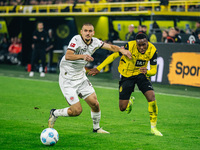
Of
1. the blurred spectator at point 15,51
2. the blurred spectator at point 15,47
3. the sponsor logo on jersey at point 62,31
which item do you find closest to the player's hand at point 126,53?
the sponsor logo on jersey at point 62,31

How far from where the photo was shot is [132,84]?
29.6 ft

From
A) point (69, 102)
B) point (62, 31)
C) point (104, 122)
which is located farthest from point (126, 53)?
point (62, 31)

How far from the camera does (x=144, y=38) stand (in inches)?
331

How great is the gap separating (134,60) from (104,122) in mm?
1627

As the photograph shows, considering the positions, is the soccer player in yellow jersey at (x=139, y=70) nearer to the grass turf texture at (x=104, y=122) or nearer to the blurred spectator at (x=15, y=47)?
the grass turf texture at (x=104, y=122)

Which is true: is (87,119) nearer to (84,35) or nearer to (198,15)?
(84,35)

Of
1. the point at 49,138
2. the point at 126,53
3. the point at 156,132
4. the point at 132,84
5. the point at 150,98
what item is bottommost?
the point at 156,132

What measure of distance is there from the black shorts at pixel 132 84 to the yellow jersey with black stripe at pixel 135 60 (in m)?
0.10

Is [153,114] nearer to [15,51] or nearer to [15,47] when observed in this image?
[15,51]

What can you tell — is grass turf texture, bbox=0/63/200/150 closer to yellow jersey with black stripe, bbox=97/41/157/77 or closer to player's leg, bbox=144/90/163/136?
player's leg, bbox=144/90/163/136

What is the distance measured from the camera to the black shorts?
868 cm

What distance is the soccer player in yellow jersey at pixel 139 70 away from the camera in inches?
328

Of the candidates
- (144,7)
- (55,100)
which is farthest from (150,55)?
(144,7)

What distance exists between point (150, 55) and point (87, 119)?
229 cm
